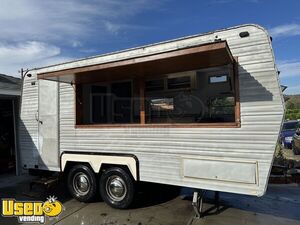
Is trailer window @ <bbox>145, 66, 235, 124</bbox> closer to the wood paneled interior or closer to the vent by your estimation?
the wood paneled interior

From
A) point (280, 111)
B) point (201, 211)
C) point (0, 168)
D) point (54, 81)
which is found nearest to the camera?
point (280, 111)

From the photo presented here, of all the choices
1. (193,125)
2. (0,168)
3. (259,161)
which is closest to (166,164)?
(193,125)

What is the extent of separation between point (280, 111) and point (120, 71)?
10.1 feet

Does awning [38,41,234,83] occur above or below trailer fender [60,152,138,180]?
above

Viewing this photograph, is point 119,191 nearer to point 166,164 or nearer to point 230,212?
point 166,164

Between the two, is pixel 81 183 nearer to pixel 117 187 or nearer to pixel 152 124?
pixel 117 187

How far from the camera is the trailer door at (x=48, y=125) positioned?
7.11 m

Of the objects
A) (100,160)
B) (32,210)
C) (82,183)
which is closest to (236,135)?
(100,160)

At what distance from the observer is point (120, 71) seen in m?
6.04

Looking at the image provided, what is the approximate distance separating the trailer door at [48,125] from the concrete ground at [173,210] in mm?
906

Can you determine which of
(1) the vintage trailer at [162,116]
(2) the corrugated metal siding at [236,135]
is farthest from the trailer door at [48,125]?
(2) the corrugated metal siding at [236,135]

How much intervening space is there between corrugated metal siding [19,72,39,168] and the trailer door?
19 centimetres

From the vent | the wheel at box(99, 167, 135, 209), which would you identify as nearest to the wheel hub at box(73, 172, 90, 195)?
the wheel at box(99, 167, 135, 209)

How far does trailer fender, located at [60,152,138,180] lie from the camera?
5887mm
